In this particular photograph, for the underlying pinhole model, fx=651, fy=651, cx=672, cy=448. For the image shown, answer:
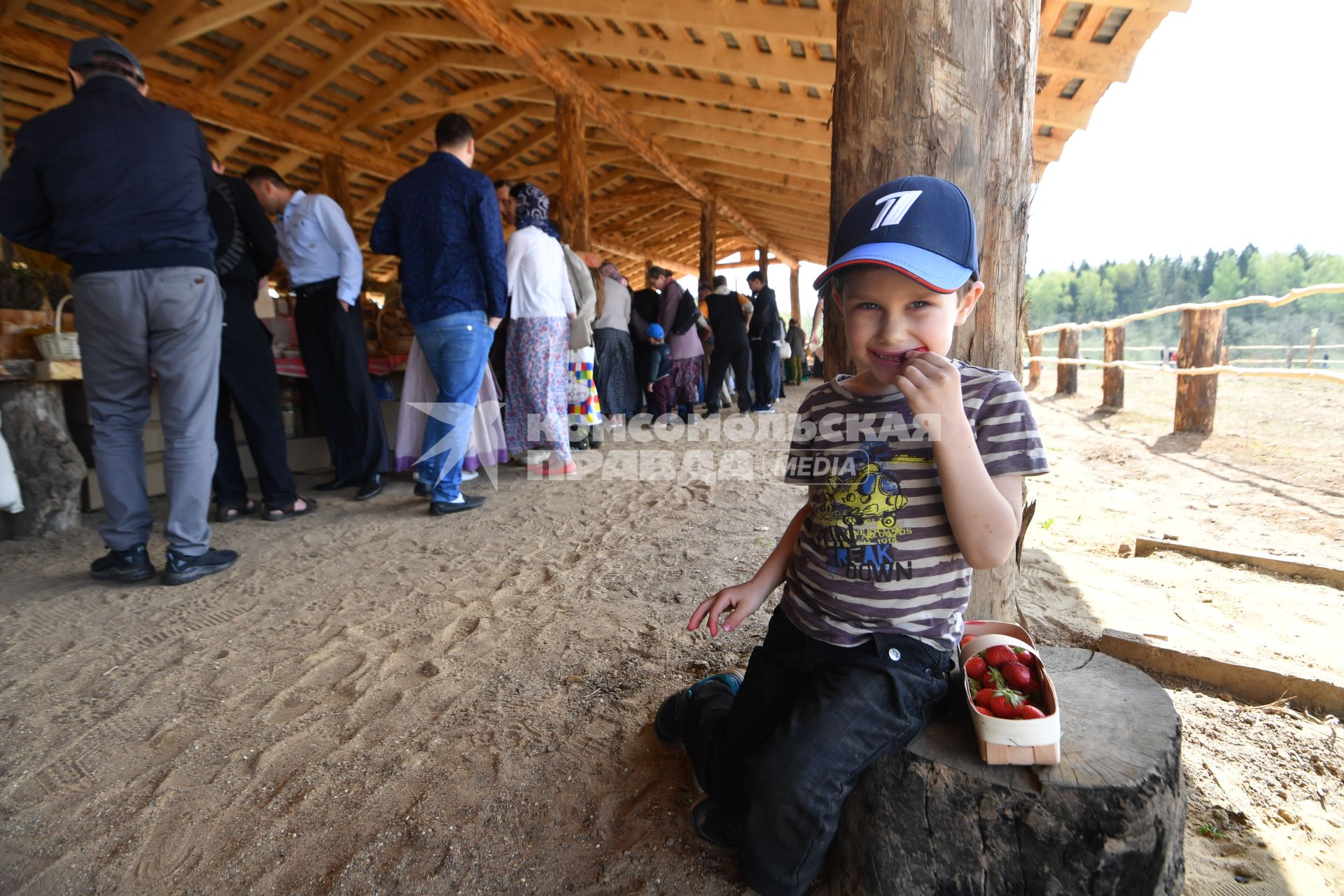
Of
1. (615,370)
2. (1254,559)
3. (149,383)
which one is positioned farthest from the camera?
(615,370)

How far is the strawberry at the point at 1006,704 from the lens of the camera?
3.46 feet

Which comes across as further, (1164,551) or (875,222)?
(1164,551)

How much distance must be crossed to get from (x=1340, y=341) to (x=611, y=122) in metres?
14.3

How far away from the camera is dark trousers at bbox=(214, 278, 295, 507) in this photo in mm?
3342

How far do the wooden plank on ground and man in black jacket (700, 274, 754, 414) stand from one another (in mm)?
5015

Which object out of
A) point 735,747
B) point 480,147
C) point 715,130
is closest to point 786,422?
point 715,130

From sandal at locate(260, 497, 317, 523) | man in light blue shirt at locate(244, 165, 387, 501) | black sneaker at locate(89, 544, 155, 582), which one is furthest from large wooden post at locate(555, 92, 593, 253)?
black sneaker at locate(89, 544, 155, 582)

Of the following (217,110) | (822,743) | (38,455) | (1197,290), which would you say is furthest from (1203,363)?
(1197,290)

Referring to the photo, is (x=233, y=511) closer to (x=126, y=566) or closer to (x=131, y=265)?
(x=126, y=566)

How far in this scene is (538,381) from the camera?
4324 millimetres

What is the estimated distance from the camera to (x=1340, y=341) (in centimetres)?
1238

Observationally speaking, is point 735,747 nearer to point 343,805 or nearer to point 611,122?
point 343,805

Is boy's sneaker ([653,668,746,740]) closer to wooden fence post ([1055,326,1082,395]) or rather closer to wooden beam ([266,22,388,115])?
wooden beam ([266,22,388,115])

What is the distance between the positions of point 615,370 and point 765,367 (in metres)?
3.15
